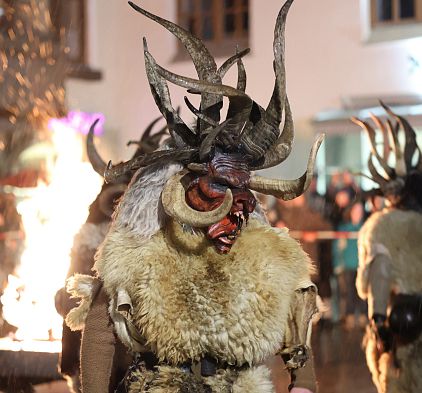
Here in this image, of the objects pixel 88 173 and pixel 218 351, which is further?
pixel 88 173

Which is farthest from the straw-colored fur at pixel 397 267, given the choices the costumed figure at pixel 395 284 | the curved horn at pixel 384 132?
the curved horn at pixel 384 132

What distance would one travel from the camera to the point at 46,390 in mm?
7180

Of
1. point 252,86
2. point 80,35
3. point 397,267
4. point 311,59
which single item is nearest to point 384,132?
point 397,267

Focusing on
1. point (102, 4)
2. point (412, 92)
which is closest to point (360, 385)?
point (412, 92)

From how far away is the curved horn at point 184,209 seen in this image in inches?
123

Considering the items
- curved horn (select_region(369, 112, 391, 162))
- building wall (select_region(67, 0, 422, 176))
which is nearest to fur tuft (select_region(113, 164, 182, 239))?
curved horn (select_region(369, 112, 391, 162))

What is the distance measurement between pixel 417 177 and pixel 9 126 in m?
11.9

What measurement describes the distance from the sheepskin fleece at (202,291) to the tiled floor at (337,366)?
3.20 m

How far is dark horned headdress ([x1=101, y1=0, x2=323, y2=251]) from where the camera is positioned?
125 inches

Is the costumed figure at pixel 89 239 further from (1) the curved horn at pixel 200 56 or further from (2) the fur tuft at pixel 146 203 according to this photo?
(1) the curved horn at pixel 200 56

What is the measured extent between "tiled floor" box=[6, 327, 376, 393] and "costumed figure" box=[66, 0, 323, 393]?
3.15 metres

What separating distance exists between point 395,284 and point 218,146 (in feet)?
9.38

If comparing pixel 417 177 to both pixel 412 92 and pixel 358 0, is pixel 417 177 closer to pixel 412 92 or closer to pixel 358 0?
pixel 412 92

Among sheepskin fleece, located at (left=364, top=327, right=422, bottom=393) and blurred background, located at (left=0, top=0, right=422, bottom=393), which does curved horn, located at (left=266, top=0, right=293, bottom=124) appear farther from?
blurred background, located at (left=0, top=0, right=422, bottom=393)
